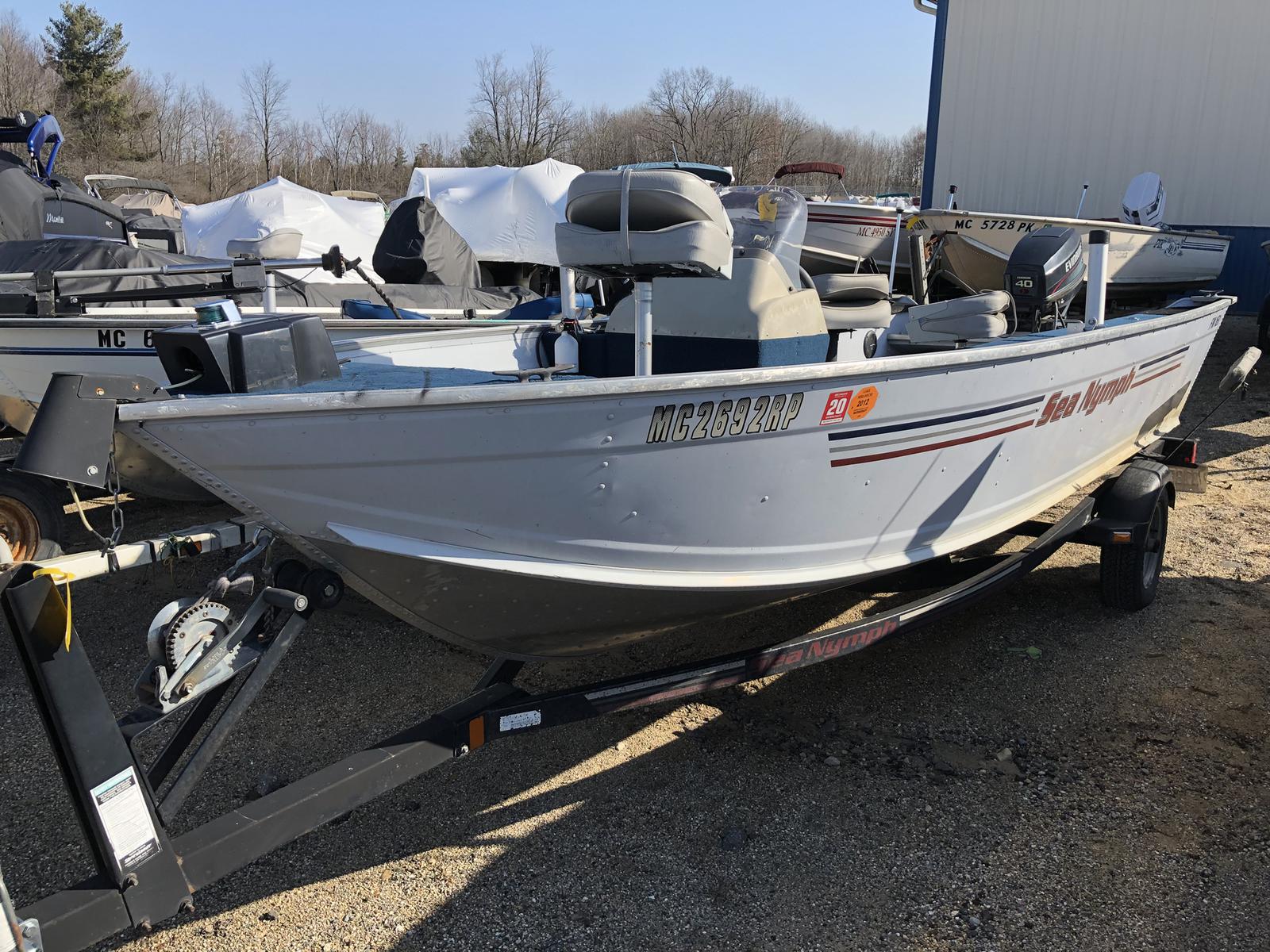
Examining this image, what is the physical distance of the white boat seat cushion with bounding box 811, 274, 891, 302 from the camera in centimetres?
396

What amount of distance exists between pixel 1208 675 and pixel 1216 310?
2843mm

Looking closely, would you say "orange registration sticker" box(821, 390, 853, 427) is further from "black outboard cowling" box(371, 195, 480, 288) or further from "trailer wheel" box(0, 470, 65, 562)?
"black outboard cowling" box(371, 195, 480, 288)

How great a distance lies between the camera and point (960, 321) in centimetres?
410

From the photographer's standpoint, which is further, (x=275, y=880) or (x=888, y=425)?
(x=888, y=425)

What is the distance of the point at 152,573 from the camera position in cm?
507

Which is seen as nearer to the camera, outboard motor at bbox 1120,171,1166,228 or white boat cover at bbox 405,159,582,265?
outboard motor at bbox 1120,171,1166,228

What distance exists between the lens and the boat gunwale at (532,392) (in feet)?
7.03

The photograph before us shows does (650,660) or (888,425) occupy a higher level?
(888,425)

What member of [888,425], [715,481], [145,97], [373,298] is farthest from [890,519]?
[145,97]

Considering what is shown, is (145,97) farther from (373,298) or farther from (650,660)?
(650,660)

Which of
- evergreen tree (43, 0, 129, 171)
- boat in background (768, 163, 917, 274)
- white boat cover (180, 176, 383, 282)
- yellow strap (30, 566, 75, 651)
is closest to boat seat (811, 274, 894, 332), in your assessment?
yellow strap (30, 566, 75, 651)

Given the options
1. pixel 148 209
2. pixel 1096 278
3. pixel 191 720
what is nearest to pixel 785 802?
pixel 191 720

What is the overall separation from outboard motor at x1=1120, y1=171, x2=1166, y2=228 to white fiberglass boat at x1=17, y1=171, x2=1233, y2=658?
30.1 feet

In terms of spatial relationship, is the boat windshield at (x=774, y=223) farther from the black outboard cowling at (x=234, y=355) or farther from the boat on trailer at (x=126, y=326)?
the black outboard cowling at (x=234, y=355)
